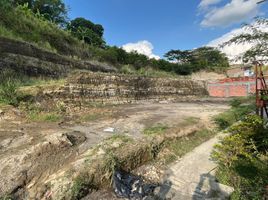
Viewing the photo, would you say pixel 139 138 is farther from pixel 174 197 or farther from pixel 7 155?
pixel 7 155

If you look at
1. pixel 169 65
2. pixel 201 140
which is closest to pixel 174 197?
pixel 201 140

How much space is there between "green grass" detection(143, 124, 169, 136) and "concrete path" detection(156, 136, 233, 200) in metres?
0.90

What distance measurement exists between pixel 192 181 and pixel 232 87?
15.3 m

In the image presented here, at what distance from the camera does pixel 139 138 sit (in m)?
5.10

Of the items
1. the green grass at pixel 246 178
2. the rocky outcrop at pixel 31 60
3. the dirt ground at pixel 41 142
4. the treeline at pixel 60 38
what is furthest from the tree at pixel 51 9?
the green grass at pixel 246 178

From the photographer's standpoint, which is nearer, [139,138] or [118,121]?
[139,138]

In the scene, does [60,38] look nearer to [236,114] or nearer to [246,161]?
[236,114]

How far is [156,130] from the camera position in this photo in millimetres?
5684

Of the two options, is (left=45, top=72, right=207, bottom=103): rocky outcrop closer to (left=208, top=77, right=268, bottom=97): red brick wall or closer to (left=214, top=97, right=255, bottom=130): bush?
(left=208, top=77, right=268, bottom=97): red brick wall

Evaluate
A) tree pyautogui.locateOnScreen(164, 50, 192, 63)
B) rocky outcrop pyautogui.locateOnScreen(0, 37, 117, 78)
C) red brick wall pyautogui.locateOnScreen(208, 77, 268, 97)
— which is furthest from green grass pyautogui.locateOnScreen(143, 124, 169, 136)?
tree pyautogui.locateOnScreen(164, 50, 192, 63)

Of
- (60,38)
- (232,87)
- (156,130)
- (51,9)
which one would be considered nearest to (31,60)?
(60,38)

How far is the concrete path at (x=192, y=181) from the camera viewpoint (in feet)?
11.5

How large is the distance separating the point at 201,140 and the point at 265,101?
177cm

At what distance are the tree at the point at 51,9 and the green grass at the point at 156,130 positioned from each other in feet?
69.8
